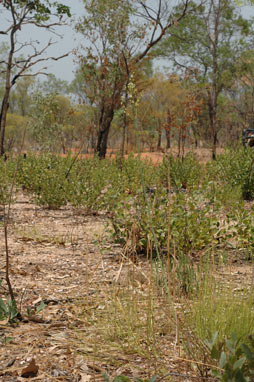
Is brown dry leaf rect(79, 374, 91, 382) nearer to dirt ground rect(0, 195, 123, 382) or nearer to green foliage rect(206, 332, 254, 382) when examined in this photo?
dirt ground rect(0, 195, 123, 382)

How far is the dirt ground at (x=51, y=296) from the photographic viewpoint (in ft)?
6.29

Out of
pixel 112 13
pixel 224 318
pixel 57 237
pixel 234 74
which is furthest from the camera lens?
pixel 234 74

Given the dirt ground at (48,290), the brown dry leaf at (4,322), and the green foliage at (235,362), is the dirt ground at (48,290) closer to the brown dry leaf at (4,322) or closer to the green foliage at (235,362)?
the brown dry leaf at (4,322)

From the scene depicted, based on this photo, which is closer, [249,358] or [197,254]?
[249,358]

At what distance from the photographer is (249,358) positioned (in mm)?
1426

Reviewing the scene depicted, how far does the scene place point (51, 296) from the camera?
2.89m

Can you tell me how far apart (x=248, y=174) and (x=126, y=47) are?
8.20m

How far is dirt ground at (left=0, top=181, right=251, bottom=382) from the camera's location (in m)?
1.92

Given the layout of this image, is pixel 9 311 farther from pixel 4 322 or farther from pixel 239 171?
pixel 239 171

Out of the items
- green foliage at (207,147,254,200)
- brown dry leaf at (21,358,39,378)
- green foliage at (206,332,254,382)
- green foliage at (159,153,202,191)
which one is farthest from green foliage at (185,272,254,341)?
green foliage at (159,153,202,191)

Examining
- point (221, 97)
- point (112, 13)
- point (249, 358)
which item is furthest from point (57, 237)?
point (221, 97)

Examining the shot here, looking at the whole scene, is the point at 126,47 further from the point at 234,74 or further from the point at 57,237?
the point at 234,74

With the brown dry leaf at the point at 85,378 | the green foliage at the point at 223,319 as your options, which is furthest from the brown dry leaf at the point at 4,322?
the green foliage at the point at 223,319

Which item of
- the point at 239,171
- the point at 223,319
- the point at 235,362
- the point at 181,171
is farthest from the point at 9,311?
the point at 181,171
